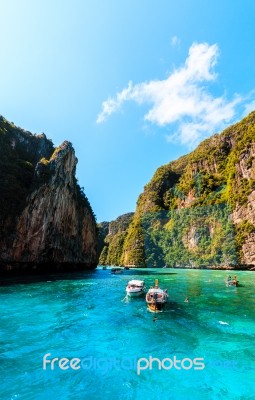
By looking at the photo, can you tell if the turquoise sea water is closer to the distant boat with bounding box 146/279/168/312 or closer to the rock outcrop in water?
the distant boat with bounding box 146/279/168/312

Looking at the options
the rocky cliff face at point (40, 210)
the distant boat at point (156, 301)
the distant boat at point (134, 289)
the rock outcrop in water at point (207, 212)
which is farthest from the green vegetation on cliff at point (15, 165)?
the rock outcrop in water at point (207, 212)

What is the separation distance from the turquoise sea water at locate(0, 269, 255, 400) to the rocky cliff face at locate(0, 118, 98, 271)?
37.1 metres

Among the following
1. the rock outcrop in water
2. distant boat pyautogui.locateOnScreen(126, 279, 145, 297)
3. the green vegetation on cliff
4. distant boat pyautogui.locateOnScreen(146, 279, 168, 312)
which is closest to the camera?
distant boat pyautogui.locateOnScreen(146, 279, 168, 312)

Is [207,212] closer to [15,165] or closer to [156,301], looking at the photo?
[15,165]

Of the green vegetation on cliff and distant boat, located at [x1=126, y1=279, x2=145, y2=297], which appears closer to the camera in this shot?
distant boat, located at [x1=126, y1=279, x2=145, y2=297]

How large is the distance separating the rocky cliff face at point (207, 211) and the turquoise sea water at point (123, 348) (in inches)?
3418

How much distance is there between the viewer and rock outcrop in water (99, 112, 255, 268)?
114 meters

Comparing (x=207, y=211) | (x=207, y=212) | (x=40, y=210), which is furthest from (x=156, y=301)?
(x=207, y=211)

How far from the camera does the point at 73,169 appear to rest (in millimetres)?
93375

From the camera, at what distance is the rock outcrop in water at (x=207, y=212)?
114m

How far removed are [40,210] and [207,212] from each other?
95616 mm

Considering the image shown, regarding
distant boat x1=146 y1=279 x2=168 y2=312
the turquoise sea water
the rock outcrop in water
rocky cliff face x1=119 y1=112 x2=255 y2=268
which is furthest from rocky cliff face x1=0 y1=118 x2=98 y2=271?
the rock outcrop in water

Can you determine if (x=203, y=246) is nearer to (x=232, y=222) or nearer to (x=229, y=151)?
(x=232, y=222)

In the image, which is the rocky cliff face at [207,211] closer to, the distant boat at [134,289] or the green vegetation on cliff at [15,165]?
the distant boat at [134,289]
